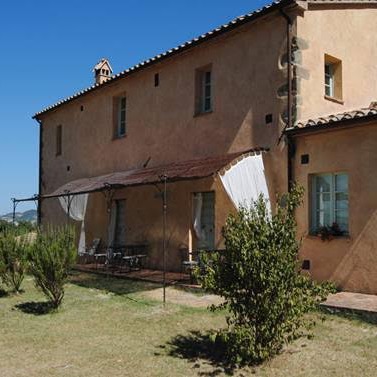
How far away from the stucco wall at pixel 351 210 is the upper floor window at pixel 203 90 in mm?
3825

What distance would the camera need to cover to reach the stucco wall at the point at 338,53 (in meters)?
11.4

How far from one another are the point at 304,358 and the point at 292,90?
6548 millimetres

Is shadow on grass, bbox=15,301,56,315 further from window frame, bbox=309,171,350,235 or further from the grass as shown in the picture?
window frame, bbox=309,171,350,235

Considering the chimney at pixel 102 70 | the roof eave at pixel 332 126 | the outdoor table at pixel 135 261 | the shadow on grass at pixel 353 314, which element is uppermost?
the chimney at pixel 102 70

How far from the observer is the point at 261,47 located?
11891 millimetres

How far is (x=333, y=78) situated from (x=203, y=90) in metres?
3.55

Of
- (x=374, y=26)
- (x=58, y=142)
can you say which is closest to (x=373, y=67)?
(x=374, y=26)

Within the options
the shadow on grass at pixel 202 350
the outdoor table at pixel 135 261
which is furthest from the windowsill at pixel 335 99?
the shadow on grass at pixel 202 350

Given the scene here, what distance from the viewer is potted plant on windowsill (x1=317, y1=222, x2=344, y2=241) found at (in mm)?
10266

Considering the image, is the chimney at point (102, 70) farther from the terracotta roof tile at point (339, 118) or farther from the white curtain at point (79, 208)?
the terracotta roof tile at point (339, 118)

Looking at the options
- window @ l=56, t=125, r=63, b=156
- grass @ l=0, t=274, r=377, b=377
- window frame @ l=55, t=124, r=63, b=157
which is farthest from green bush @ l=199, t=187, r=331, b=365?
window @ l=56, t=125, r=63, b=156

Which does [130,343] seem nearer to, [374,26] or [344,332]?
[344,332]

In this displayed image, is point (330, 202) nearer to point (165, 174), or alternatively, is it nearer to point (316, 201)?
point (316, 201)

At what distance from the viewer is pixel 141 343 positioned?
7.26 metres
